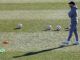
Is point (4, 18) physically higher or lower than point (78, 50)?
higher

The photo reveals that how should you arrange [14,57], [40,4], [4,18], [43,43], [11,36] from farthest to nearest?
[40,4], [4,18], [11,36], [43,43], [14,57]

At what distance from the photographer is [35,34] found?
12.9 metres

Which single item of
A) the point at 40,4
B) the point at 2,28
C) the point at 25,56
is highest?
the point at 40,4

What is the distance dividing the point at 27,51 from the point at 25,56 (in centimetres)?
59

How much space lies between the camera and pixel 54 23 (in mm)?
15133

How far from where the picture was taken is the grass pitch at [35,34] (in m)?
9.70

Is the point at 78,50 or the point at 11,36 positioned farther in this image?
the point at 11,36

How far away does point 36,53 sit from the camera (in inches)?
389

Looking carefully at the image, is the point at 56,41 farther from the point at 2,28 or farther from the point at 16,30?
the point at 2,28

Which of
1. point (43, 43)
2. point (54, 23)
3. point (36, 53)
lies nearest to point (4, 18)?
point (54, 23)

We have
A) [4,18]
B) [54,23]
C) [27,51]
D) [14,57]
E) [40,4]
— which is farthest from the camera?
[40,4]

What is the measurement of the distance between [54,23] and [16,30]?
2750mm

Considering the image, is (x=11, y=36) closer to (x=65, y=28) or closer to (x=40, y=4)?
(x=65, y=28)

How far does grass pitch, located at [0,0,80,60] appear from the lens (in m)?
9.70
